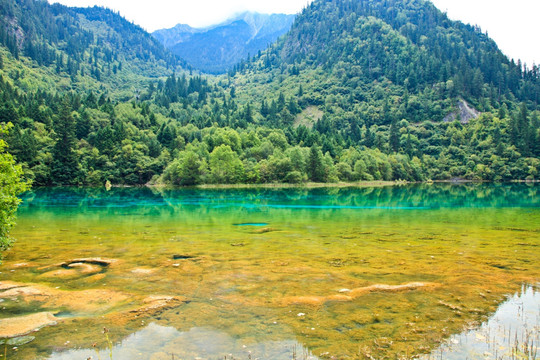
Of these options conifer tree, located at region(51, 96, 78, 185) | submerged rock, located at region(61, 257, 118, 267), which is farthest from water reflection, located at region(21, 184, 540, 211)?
conifer tree, located at region(51, 96, 78, 185)

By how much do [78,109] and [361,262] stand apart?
16632cm

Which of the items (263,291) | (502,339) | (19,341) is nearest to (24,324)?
(19,341)

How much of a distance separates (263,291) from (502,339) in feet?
24.9

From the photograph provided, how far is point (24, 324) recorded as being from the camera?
1028 cm

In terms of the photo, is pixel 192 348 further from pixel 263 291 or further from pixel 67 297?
pixel 67 297

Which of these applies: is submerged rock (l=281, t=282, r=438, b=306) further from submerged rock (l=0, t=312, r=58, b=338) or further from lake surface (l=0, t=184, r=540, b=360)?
submerged rock (l=0, t=312, r=58, b=338)

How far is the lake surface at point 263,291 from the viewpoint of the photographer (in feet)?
29.9

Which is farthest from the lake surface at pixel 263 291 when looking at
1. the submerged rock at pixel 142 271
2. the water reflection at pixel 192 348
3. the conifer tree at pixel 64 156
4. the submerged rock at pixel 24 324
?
the conifer tree at pixel 64 156

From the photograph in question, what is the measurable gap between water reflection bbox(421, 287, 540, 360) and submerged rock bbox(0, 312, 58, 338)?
10538 mm

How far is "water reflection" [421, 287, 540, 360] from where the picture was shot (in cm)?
848

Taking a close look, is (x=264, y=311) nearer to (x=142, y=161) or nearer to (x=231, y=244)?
(x=231, y=244)

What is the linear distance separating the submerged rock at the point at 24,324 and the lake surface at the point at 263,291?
274mm

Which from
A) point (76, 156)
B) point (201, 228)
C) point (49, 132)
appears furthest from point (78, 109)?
point (201, 228)

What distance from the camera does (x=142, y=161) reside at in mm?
125938
